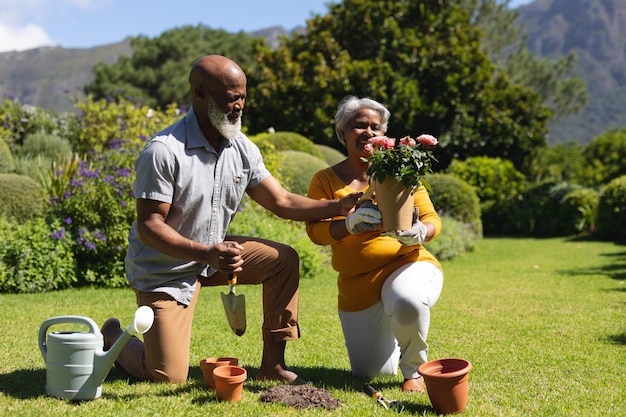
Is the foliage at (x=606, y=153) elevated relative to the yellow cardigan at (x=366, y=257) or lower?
elevated

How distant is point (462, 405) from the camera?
3.44 metres

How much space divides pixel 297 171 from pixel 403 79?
7856 millimetres

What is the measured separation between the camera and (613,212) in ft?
46.4

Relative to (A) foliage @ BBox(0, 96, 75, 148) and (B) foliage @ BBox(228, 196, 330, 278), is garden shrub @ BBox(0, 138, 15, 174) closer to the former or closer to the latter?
(A) foliage @ BBox(0, 96, 75, 148)

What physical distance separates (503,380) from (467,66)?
15902 mm

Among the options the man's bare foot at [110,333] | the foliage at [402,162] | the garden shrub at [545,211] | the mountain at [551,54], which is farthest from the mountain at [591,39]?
the man's bare foot at [110,333]

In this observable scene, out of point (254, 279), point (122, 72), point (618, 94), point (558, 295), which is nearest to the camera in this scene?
point (254, 279)

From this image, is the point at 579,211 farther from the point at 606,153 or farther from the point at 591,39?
the point at 591,39

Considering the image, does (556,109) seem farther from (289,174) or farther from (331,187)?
(331,187)

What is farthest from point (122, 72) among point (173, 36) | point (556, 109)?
point (556, 109)

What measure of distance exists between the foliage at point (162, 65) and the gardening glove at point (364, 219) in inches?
1286

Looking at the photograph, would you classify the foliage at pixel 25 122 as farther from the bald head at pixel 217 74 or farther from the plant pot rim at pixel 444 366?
the plant pot rim at pixel 444 366

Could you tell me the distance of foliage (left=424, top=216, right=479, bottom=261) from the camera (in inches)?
426

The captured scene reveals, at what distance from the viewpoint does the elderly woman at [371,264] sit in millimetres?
3879
